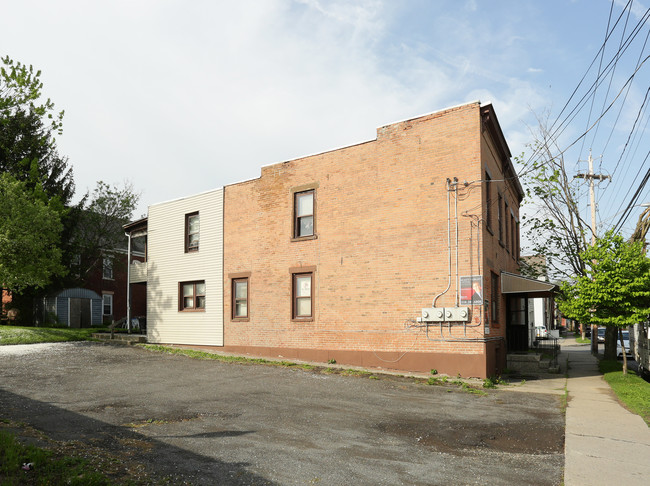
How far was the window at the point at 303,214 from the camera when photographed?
1984 cm

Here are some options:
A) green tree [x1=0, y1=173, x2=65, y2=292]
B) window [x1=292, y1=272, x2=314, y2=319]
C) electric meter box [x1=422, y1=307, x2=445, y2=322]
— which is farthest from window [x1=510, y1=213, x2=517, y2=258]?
green tree [x1=0, y1=173, x2=65, y2=292]

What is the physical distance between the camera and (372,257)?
703 inches

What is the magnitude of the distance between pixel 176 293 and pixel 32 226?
25.5ft

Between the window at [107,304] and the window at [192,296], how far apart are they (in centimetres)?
2125

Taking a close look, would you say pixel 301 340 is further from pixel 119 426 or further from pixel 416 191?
pixel 119 426

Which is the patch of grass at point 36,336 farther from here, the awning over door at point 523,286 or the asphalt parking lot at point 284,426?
the awning over door at point 523,286

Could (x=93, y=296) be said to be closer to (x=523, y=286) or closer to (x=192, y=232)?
(x=192, y=232)

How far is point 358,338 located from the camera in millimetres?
17906

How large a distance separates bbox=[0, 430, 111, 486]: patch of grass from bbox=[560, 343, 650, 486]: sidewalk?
5545 mm

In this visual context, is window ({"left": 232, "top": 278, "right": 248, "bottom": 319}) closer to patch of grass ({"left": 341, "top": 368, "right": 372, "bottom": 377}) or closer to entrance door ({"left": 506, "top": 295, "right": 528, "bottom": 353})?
patch of grass ({"left": 341, "top": 368, "right": 372, "bottom": 377})

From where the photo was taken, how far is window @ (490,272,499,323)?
58.2 feet

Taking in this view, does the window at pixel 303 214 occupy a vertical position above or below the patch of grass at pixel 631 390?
above

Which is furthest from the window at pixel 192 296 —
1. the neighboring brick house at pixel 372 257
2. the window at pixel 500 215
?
the window at pixel 500 215

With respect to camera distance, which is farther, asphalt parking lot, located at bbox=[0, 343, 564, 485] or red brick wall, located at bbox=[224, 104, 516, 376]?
red brick wall, located at bbox=[224, 104, 516, 376]
